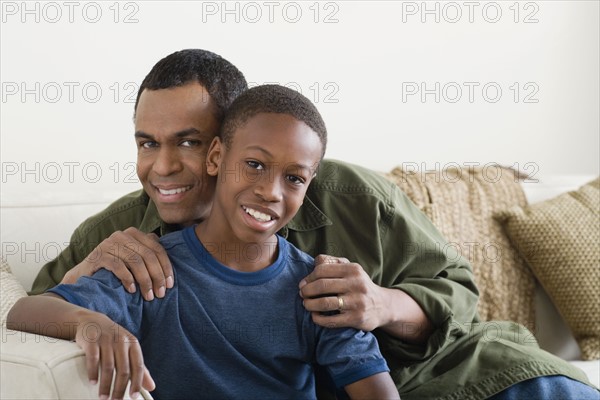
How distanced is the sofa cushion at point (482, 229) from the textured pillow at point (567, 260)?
0.04 m

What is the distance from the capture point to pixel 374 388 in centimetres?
121

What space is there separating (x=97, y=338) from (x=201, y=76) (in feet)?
1.84

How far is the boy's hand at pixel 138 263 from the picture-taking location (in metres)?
1.23

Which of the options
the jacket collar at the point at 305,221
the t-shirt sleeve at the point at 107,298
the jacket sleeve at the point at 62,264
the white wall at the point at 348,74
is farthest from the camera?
the white wall at the point at 348,74

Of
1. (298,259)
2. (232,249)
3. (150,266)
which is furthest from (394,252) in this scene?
(150,266)

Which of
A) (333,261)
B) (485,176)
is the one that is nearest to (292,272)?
(333,261)

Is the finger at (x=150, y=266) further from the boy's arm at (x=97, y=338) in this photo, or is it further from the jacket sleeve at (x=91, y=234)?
the jacket sleeve at (x=91, y=234)

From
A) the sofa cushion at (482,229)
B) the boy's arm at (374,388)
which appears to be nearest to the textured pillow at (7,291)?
the boy's arm at (374,388)

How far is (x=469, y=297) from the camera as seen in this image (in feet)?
5.31

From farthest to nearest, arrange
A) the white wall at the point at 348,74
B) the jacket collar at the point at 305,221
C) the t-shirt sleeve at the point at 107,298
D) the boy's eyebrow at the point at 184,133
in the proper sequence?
the white wall at the point at 348,74 → the jacket collar at the point at 305,221 → the boy's eyebrow at the point at 184,133 → the t-shirt sleeve at the point at 107,298

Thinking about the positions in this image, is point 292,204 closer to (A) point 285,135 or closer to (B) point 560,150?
(A) point 285,135

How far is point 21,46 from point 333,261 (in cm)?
114

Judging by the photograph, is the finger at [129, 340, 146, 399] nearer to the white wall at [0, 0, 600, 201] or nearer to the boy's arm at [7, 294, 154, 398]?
the boy's arm at [7, 294, 154, 398]

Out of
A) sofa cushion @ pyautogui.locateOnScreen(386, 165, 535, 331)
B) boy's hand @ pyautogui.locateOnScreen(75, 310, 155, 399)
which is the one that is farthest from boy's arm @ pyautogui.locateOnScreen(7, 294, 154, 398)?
sofa cushion @ pyautogui.locateOnScreen(386, 165, 535, 331)
